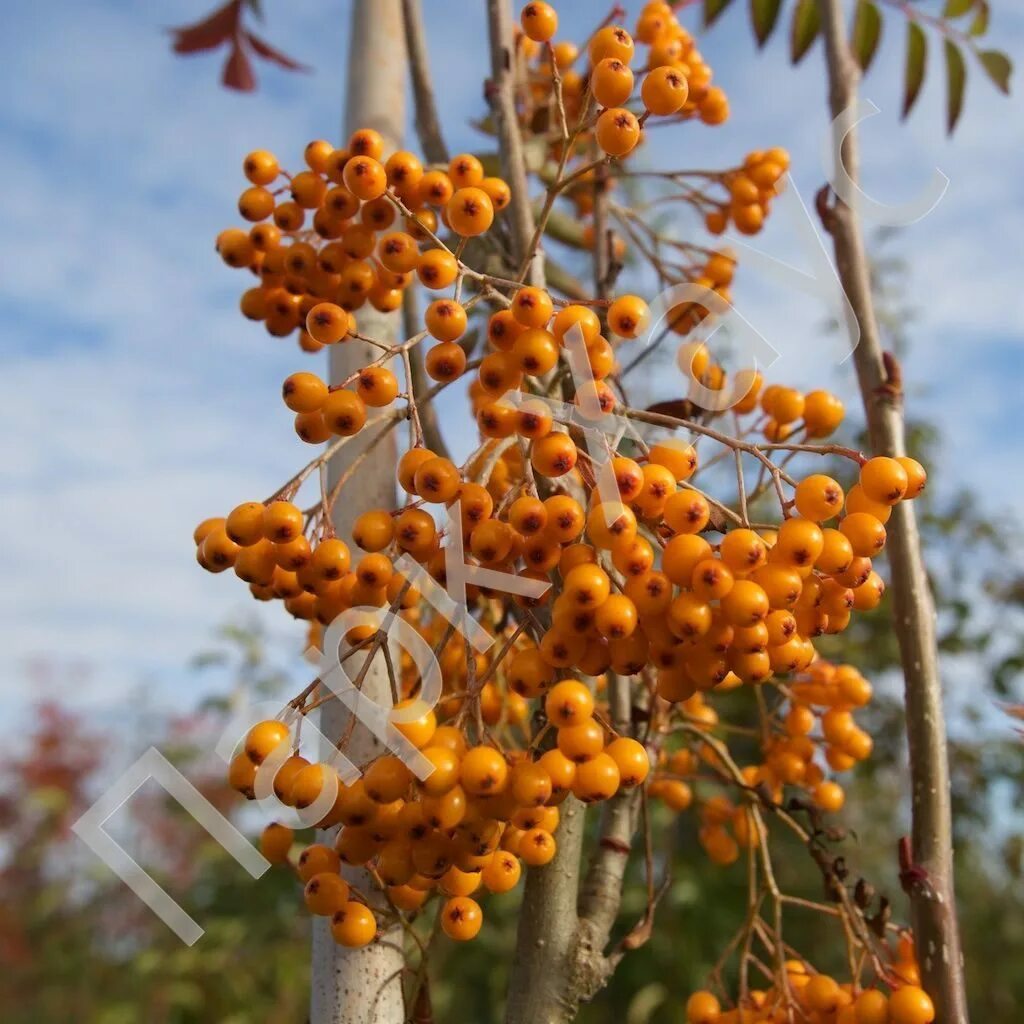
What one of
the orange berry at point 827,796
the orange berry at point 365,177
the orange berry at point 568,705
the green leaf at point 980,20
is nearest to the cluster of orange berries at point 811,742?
the orange berry at point 827,796

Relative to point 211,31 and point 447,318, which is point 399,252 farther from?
point 211,31

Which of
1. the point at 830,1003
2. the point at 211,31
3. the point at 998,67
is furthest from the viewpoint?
the point at 211,31

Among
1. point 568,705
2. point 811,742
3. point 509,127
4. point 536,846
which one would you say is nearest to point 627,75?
point 509,127

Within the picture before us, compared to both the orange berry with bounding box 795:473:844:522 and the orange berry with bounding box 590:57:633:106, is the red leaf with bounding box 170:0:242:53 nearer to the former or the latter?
the orange berry with bounding box 590:57:633:106

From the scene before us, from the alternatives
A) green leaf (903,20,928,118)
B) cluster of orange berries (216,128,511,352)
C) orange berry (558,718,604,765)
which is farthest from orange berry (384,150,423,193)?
green leaf (903,20,928,118)

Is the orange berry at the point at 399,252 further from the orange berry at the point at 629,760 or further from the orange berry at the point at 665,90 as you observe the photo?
the orange berry at the point at 629,760
